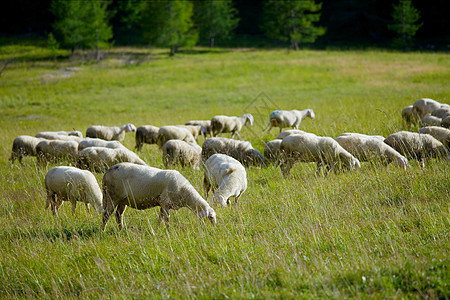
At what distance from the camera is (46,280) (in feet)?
15.1

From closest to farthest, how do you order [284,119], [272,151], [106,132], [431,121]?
1. [272,151]
2. [431,121]
3. [106,132]
4. [284,119]

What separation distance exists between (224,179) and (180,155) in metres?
3.79

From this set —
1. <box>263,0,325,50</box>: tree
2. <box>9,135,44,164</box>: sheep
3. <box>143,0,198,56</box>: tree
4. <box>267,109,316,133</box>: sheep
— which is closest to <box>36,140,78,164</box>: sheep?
<box>9,135,44,164</box>: sheep

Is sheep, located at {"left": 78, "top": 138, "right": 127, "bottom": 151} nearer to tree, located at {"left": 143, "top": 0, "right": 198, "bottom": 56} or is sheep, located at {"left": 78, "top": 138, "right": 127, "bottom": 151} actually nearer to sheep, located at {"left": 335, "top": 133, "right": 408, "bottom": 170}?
sheep, located at {"left": 335, "top": 133, "right": 408, "bottom": 170}

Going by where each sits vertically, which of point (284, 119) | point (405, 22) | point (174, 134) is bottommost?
point (174, 134)

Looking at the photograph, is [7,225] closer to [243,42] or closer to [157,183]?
[157,183]

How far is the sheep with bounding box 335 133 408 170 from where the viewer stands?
845 centimetres

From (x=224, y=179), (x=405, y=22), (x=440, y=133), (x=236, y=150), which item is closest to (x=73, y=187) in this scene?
(x=224, y=179)

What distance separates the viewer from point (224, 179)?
684 centimetres

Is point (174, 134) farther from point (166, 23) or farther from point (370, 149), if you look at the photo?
point (166, 23)

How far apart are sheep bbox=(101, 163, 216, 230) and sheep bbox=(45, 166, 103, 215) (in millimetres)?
1556

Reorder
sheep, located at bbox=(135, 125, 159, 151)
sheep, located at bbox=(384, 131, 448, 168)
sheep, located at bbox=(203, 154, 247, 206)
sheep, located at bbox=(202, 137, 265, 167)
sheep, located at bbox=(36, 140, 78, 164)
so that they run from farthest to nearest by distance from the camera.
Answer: sheep, located at bbox=(135, 125, 159, 151) → sheep, located at bbox=(36, 140, 78, 164) → sheep, located at bbox=(202, 137, 265, 167) → sheep, located at bbox=(384, 131, 448, 168) → sheep, located at bbox=(203, 154, 247, 206)

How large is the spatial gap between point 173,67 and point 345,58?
731 inches

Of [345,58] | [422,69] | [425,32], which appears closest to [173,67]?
[345,58]
